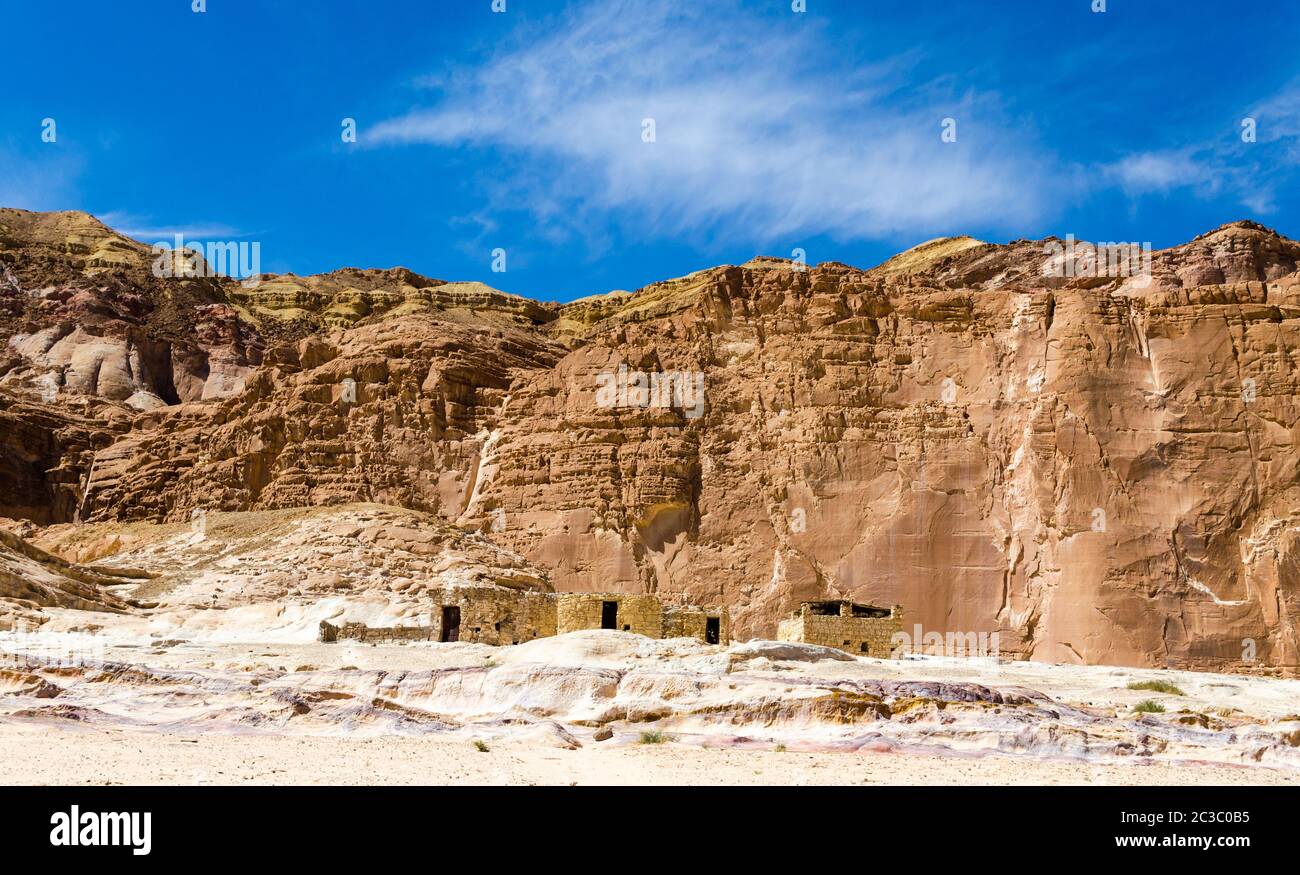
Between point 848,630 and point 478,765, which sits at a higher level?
point 848,630

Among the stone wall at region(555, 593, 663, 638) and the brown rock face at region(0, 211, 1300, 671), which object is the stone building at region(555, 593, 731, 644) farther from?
the brown rock face at region(0, 211, 1300, 671)

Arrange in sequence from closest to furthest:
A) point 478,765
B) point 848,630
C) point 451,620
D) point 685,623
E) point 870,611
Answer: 1. point 478,765
2. point 848,630
3. point 685,623
4. point 451,620
5. point 870,611

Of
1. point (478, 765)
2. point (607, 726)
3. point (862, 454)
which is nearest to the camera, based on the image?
point (478, 765)

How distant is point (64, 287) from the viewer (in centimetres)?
10181

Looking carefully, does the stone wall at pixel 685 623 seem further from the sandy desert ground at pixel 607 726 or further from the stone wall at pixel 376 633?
Answer: the sandy desert ground at pixel 607 726

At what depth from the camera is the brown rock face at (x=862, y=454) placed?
46.4 m

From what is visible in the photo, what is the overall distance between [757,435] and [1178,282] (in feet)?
77.0

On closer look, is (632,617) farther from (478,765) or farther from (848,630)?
(478,765)

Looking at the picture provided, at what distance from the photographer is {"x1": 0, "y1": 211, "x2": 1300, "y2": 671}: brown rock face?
4641 centimetres

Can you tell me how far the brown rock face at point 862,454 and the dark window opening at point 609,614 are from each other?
585 inches

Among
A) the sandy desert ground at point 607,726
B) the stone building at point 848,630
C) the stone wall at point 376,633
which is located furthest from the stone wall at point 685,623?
the sandy desert ground at point 607,726

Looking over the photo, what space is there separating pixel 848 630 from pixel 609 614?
579cm

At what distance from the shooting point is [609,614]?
33.7 meters

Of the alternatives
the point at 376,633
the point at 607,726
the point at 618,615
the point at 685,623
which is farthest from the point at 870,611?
the point at 607,726
